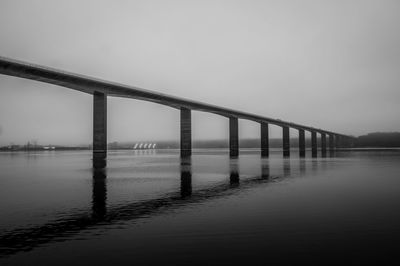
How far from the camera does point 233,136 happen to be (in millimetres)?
89312

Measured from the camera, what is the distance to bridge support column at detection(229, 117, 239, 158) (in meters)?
88.6

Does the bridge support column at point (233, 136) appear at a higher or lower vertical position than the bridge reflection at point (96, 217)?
higher

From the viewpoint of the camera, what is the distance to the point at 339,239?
8.04m

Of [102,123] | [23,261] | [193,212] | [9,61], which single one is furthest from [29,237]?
[102,123]

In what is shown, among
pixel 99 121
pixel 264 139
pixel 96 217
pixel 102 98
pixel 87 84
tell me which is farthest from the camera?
pixel 264 139

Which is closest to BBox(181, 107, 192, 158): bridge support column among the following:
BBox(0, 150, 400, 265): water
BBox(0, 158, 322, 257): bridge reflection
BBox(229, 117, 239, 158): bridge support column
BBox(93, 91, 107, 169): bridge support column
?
BBox(229, 117, 239, 158): bridge support column

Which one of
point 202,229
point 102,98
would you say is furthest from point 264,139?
point 202,229

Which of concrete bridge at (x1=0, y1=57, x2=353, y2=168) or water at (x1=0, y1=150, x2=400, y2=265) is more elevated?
concrete bridge at (x1=0, y1=57, x2=353, y2=168)

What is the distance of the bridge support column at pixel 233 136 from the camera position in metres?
→ 88.6

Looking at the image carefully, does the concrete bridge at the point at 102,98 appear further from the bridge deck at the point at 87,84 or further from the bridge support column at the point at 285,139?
the bridge support column at the point at 285,139

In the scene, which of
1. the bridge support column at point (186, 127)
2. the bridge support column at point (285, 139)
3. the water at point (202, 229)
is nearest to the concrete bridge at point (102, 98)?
the bridge support column at point (186, 127)

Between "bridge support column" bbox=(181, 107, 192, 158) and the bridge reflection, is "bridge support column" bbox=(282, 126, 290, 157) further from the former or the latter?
the bridge reflection

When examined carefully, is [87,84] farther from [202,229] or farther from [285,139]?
[285,139]

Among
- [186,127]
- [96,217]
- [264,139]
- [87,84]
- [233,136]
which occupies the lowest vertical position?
[96,217]
